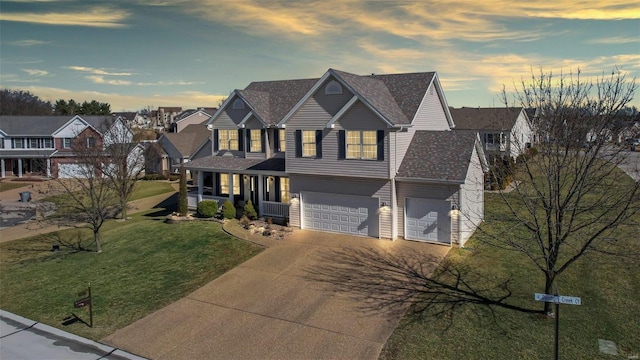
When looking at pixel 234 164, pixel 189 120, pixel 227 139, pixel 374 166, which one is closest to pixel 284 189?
pixel 234 164

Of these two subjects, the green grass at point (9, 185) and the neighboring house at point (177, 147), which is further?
the neighboring house at point (177, 147)

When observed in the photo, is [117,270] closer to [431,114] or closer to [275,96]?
[275,96]

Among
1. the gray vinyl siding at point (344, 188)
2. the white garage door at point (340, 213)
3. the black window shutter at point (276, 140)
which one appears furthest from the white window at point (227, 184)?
the white garage door at point (340, 213)

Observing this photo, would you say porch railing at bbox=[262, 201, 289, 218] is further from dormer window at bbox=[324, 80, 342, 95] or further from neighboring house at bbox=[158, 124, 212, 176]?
neighboring house at bbox=[158, 124, 212, 176]

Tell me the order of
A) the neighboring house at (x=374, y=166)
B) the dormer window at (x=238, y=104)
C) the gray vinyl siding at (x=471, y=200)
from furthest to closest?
the dormer window at (x=238, y=104) < the neighboring house at (x=374, y=166) < the gray vinyl siding at (x=471, y=200)

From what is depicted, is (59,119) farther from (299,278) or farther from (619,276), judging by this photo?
(619,276)

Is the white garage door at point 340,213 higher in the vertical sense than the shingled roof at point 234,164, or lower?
lower

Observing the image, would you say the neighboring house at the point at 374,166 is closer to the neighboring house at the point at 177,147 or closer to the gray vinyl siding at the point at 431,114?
the gray vinyl siding at the point at 431,114

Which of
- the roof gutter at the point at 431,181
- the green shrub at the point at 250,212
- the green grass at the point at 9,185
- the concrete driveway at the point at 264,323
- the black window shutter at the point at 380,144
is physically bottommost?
the concrete driveway at the point at 264,323
